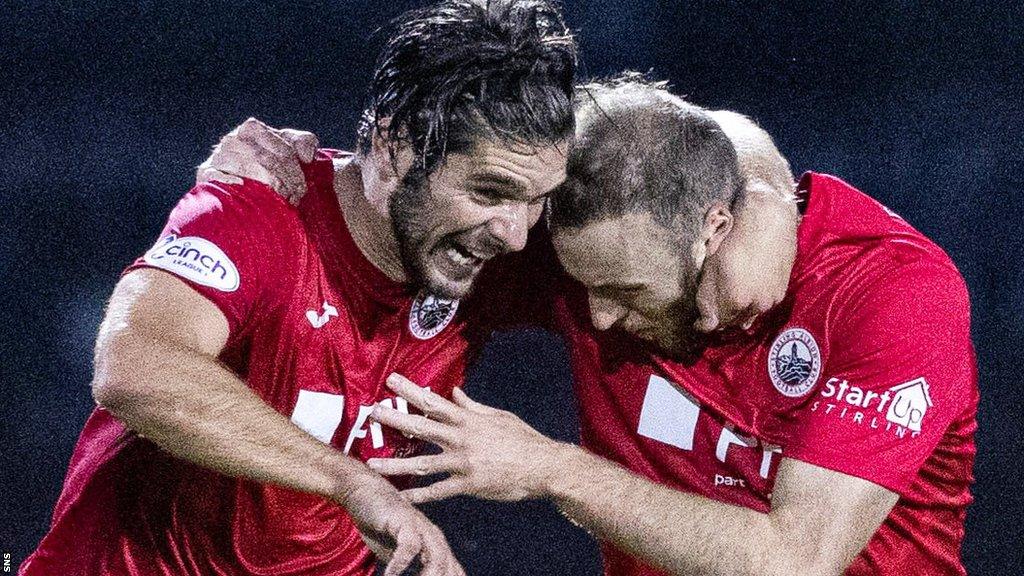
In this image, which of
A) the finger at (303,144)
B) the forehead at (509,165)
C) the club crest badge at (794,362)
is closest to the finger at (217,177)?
the finger at (303,144)

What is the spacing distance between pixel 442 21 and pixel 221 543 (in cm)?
82

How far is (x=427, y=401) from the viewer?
5.54 ft

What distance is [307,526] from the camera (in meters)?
1.92

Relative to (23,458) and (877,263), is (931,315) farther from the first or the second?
(23,458)

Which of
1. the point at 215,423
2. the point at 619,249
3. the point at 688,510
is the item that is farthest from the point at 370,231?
the point at 688,510

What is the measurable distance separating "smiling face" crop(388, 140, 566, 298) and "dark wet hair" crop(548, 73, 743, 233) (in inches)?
1.9

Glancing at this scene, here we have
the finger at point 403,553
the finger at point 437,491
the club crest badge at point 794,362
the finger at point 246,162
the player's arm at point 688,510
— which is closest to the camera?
the finger at point 403,553

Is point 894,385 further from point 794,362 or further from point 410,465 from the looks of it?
point 410,465

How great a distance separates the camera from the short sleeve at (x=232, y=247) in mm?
1625

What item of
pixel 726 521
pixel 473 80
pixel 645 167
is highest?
pixel 473 80

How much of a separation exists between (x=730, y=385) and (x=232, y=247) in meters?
0.80

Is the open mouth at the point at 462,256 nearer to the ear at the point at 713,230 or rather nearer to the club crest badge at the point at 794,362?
the ear at the point at 713,230

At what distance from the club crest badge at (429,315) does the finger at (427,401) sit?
14 centimetres

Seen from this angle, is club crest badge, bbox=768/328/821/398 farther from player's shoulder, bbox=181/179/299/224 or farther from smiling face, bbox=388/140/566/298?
player's shoulder, bbox=181/179/299/224
